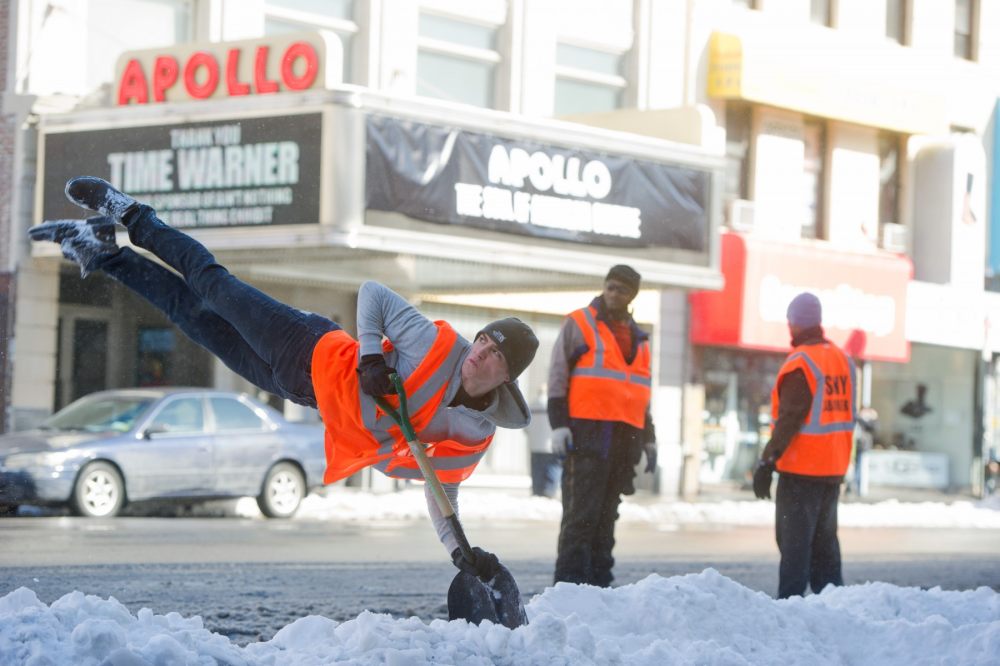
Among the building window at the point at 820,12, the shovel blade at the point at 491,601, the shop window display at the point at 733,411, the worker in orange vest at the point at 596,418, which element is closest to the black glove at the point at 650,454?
the worker in orange vest at the point at 596,418

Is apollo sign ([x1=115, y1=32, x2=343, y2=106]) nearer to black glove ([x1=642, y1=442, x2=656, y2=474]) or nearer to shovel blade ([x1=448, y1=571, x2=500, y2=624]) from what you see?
black glove ([x1=642, y1=442, x2=656, y2=474])

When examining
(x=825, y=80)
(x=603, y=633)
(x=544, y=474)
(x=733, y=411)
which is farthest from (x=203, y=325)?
(x=825, y=80)

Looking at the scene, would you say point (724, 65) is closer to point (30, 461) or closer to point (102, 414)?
point (102, 414)

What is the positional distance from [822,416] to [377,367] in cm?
389

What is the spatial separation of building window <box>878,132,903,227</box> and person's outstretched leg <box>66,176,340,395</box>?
2680 cm

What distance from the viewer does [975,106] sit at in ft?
114

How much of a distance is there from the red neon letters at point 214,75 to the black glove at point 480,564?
14.4 meters

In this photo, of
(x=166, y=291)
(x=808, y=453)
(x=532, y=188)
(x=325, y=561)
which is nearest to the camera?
(x=166, y=291)

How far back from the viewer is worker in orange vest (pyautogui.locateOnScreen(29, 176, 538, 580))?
6.45 m

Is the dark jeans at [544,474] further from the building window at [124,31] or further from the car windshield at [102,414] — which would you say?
the building window at [124,31]

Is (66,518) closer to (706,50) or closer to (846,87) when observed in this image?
(706,50)

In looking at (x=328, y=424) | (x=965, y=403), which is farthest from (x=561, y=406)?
(x=965, y=403)

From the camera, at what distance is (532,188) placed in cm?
2252

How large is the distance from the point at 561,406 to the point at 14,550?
14.7 ft
